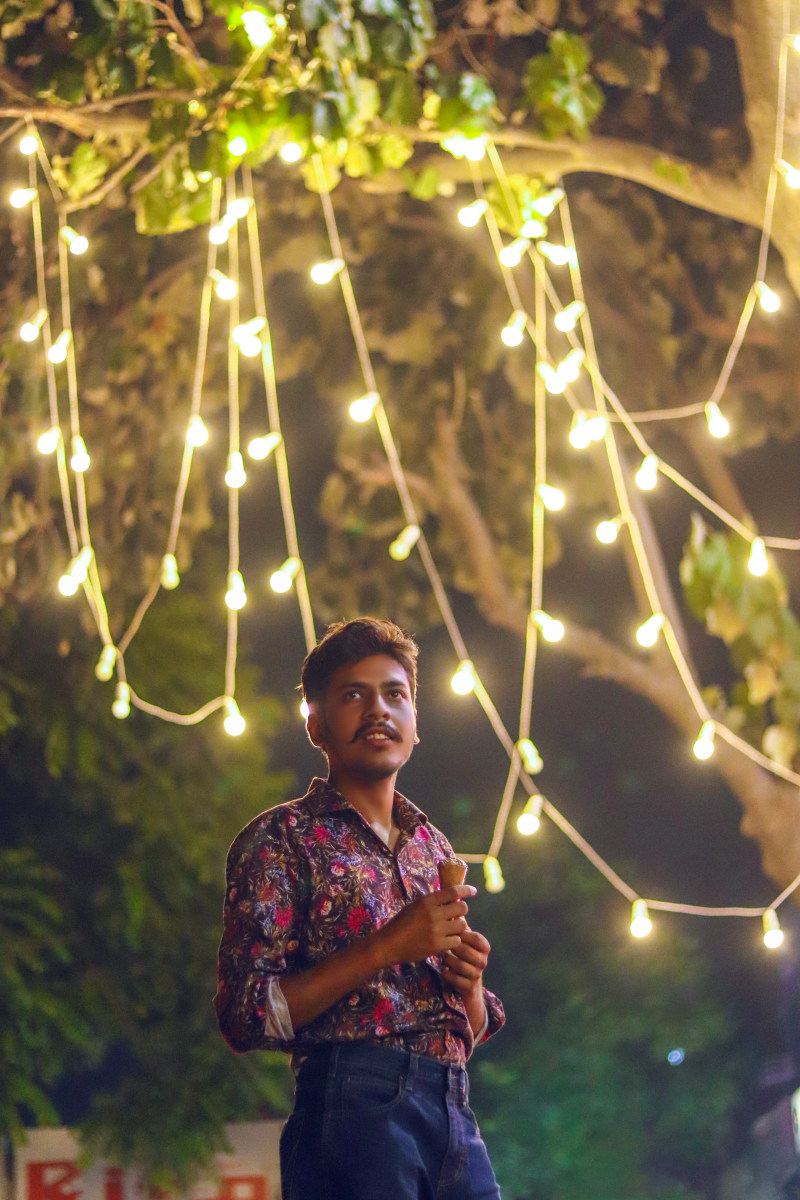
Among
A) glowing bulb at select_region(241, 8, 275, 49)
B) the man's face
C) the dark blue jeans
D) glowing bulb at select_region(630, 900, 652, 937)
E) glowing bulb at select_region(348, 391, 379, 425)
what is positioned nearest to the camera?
the dark blue jeans

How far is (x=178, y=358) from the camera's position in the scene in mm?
3490

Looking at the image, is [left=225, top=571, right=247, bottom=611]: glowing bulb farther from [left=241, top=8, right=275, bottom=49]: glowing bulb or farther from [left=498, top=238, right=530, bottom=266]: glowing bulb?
[left=241, top=8, right=275, bottom=49]: glowing bulb

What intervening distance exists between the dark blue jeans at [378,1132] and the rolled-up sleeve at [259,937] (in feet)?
0.19

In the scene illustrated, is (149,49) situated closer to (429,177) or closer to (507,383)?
(429,177)

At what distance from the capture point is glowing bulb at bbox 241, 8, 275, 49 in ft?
5.78

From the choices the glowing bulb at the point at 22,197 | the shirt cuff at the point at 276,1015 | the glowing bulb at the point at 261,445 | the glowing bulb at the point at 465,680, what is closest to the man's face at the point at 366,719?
the shirt cuff at the point at 276,1015

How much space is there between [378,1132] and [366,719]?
1.22 ft

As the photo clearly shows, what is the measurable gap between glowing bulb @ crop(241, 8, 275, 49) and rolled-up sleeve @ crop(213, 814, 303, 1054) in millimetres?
1065

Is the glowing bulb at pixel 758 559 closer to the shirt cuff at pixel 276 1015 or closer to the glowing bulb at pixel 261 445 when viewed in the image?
the glowing bulb at pixel 261 445

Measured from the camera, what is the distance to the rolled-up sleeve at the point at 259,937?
1.14 metres

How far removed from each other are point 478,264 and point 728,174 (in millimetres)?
1357

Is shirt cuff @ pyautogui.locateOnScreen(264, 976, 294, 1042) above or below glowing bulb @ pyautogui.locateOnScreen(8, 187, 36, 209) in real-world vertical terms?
below

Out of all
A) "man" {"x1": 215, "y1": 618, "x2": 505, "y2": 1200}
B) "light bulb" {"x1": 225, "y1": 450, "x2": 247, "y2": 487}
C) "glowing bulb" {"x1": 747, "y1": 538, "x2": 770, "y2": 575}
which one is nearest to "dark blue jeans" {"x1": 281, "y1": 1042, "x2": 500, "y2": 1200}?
"man" {"x1": 215, "y1": 618, "x2": 505, "y2": 1200}

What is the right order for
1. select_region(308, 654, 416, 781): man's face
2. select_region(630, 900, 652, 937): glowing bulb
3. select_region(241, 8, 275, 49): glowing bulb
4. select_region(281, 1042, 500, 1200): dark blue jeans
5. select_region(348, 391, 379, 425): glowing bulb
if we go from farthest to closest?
select_region(348, 391, 379, 425): glowing bulb → select_region(630, 900, 652, 937): glowing bulb → select_region(241, 8, 275, 49): glowing bulb → select_region(308, 654, 416, 781): man's face → select_region(281, 1042, 500, 1200): dark blue jeans
